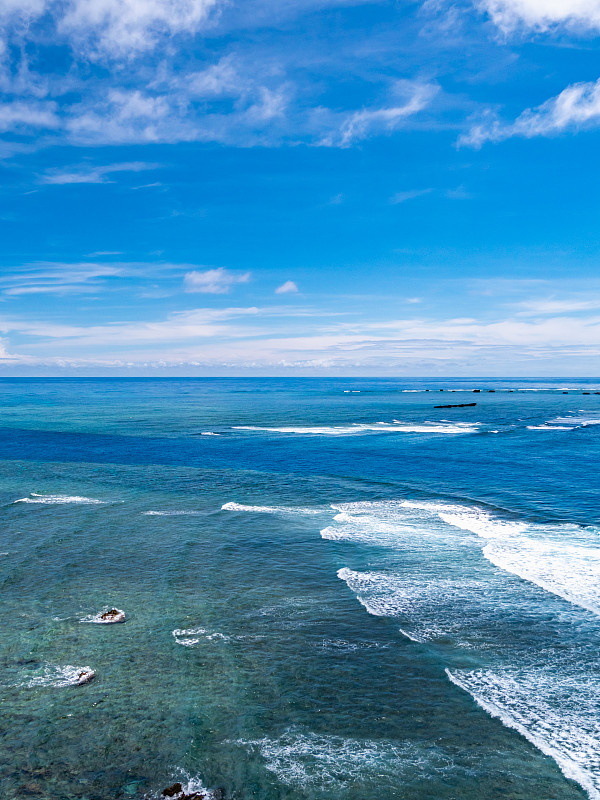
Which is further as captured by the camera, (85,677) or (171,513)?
(171,513)

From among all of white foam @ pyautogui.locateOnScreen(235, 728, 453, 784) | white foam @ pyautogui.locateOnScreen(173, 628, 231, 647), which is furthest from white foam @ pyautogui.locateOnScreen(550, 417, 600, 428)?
white foam @ pyautogui.locateOnScreen(235, 728, 453, 784)

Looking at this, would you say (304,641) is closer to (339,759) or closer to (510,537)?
(339,759)

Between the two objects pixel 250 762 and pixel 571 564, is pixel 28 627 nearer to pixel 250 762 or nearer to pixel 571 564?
pixel 250 762

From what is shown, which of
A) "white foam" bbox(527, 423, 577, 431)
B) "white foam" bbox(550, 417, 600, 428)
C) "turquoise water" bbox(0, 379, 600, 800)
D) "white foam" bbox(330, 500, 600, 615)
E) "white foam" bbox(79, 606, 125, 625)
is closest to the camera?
"turquoise water" bbox(0, 379, 600, 800)

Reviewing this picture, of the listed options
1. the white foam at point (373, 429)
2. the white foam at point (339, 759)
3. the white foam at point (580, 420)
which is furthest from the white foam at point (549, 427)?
the white foam at point (339, 759)

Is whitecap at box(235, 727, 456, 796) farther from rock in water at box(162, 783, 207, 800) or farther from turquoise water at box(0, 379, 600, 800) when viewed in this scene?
rock in water at box(162, 783, 207, 800)

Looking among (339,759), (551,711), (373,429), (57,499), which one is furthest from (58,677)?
(373,429)
